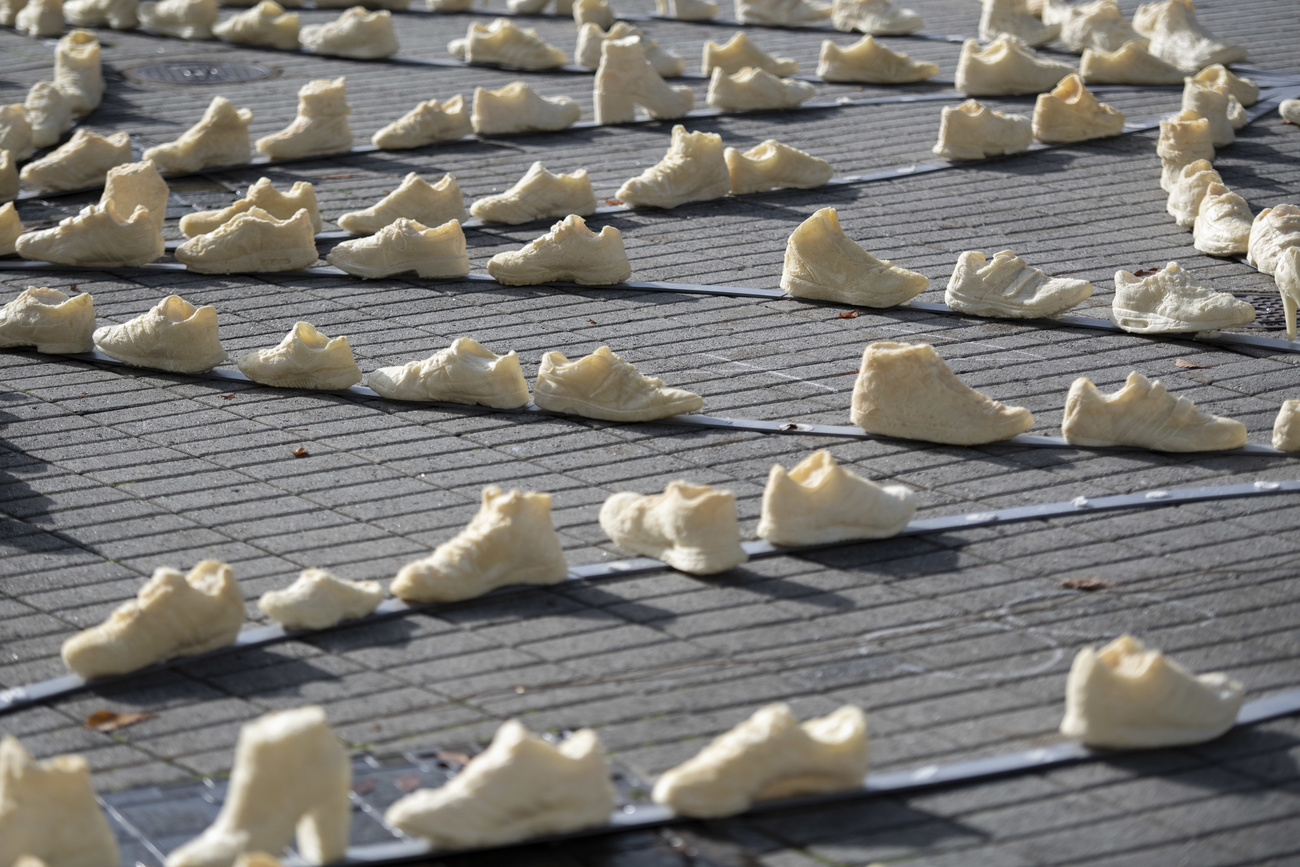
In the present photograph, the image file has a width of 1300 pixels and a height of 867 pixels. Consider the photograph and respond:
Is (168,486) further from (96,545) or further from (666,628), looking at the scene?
(666,628)

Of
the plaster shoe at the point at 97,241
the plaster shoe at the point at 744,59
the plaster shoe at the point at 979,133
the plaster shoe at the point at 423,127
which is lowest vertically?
the plaster shoe at the point at 97,241

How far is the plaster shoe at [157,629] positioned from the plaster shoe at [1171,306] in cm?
408

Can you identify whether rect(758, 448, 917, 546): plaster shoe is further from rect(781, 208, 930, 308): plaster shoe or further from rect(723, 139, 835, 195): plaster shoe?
rect(723, 139, 835, 195): plaster shoe

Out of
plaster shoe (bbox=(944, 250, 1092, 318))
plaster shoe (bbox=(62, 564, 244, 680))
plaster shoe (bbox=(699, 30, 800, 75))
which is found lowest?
plaster shoe (bbox=(62, 564, 244, 680))

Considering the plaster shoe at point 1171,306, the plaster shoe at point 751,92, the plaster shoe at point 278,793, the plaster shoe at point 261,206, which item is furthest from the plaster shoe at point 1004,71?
the plaster shoe at point 278,793

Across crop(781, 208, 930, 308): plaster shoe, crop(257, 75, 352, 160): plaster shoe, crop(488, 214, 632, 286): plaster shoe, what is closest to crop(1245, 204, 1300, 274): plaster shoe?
crop(781, 208, 930, 308): plaster shoe

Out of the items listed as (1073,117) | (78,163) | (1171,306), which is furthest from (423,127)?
(1171,306)

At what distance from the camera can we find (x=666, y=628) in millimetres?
4473

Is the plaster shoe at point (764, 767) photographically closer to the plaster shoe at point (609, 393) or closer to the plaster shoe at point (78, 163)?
the plaster shoe at point (609, 393)

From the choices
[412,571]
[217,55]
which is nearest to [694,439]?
[412,571]

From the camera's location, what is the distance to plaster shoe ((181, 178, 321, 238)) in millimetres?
7863

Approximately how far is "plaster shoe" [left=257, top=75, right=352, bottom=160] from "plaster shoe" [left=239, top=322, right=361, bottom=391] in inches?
133

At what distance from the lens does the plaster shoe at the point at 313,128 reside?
9.34 meters

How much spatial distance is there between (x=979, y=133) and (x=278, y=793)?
6748mm
